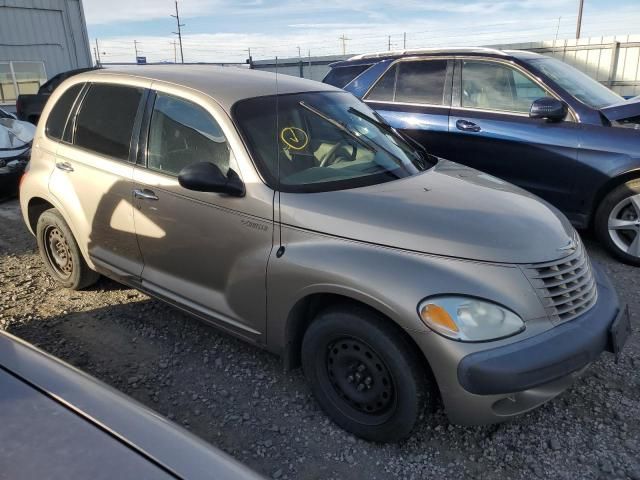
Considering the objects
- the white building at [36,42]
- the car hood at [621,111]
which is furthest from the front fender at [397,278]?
the white building at [36,42]

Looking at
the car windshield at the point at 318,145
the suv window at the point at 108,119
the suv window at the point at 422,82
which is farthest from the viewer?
the suv window at the point at 422,82

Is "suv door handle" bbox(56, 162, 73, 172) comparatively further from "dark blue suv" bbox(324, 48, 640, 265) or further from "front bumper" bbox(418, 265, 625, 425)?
"dark blue suv" bbox(324, 48, 640, 265)

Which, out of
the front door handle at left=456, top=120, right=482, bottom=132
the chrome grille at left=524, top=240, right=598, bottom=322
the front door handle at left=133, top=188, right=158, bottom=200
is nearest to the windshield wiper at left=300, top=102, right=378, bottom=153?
the front door handle at left=133, top=188, right=158, bottom=200

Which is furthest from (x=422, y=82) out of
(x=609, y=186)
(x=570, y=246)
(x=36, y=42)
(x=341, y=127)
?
(x=36, y=42)

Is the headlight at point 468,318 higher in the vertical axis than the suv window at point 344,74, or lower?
lower

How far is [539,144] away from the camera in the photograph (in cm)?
471

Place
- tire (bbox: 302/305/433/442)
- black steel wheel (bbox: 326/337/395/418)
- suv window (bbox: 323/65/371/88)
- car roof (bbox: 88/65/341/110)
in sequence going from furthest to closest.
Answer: suv window (bbox: 323/65/371/88) < car roof (bbox: 88/65/341/110) < black steel wheel (bbox: 326/337/395/418) < tire (bbox: 302/305/433/442)

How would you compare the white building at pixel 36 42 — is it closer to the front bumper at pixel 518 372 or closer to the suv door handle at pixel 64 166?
the suv door handle at pixel 64 166

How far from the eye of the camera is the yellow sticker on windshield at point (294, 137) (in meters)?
2.97

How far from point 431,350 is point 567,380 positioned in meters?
0.68

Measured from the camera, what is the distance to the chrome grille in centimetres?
234

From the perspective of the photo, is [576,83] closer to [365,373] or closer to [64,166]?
[365,373]

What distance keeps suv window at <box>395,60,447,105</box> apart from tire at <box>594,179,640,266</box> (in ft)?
6.11

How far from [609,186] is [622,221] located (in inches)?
12.8
